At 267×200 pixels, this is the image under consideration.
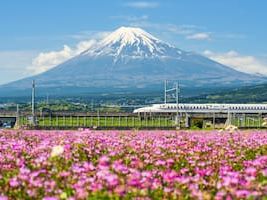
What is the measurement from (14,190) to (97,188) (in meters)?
1.05

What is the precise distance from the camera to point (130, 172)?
19.4 ft

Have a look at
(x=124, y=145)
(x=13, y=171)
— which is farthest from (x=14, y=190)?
(x=124, y=145)

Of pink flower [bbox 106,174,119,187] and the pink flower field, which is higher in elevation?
pink flower [bbox 106,174,119,187]

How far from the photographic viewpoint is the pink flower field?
193 inches

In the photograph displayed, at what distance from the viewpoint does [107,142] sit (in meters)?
10.0

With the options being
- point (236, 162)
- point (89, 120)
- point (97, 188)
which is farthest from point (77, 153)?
point (89, 120)

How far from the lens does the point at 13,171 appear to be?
703cm

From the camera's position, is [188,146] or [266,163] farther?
[188,146]

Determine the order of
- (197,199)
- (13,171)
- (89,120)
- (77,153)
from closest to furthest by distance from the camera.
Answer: (197,199), (13,171), (77,153), (89,120)

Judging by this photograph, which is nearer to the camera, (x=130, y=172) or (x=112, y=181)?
(x=112, y=181)

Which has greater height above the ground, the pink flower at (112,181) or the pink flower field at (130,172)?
the pink flower at (112,181)

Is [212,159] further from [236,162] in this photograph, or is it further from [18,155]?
[18,155]

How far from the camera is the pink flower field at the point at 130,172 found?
4902 mm

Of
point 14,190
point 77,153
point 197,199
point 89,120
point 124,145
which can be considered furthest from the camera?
point 89,120
